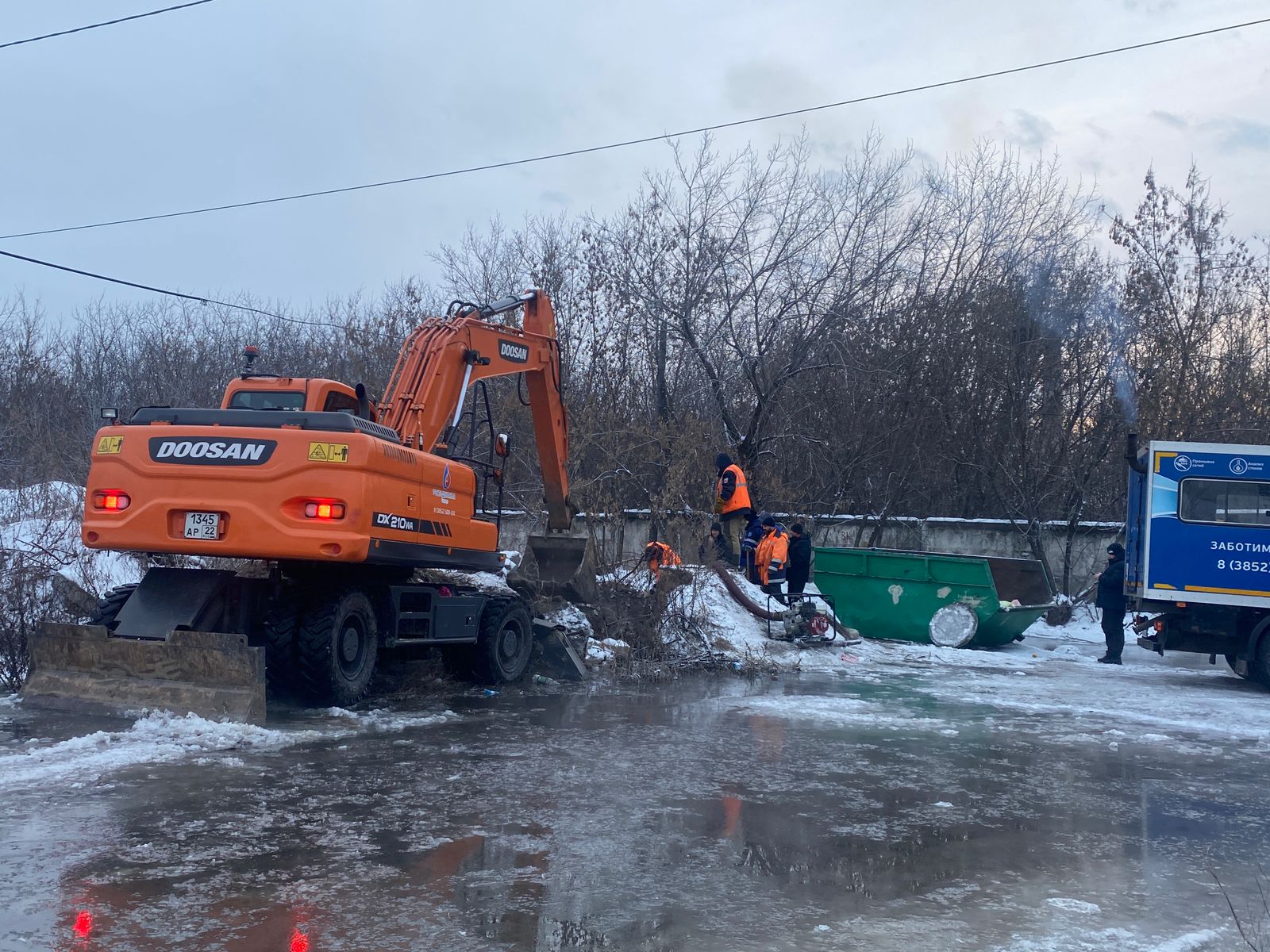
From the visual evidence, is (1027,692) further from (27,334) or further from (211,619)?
(27,334)

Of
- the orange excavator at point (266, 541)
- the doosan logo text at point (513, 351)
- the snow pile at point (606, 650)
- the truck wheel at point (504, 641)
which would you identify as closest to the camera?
the orange excavator at point (266, 541)

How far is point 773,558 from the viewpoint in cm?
1758

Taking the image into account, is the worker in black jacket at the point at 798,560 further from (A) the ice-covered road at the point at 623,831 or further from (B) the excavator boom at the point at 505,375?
(A) the ice-covered road at the point at 623,831

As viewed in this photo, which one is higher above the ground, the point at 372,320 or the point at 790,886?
the point at 372,320

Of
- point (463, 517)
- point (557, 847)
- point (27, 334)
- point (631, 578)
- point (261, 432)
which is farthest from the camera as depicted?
point (27, 334)

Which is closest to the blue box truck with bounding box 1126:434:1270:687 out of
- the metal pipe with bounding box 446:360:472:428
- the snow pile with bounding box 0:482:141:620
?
the metal pipe with bounding box 446:360:472:428

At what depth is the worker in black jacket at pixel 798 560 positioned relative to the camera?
721 inches

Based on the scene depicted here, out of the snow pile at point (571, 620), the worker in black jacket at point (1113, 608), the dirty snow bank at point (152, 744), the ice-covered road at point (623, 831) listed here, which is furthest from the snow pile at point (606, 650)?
the worker in black jacket at point (1113, 608)

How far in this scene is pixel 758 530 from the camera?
1881 cm

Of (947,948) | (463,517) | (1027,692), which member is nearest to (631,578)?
(463,517)

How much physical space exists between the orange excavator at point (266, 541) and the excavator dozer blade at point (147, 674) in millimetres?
13

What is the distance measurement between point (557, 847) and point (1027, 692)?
9021mm

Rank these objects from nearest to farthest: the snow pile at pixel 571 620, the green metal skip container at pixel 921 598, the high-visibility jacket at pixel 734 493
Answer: the snow pile at pixel 571 620 < the green metal skip container at pixel 921 598 < the high-visibility jacket at pixel 734 493

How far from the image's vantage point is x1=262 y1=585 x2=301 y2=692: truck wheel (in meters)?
9.94
